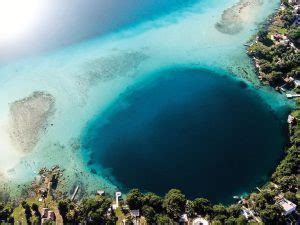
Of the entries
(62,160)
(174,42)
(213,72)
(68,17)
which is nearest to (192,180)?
(62,160)

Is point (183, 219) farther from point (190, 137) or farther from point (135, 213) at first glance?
point (190, 137)

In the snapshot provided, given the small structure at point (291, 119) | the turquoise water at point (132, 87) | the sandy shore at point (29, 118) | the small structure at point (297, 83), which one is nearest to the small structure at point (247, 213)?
the turquoise water at point (132, 87)

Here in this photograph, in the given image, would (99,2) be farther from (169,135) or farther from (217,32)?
(169,135)

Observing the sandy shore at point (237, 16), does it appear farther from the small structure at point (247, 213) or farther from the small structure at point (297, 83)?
the small structure at point (247, 213)

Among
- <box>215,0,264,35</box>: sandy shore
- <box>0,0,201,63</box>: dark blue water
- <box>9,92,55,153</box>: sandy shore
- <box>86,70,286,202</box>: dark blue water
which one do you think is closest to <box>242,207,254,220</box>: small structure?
<box>86,70,286,202</box>: dark blue water

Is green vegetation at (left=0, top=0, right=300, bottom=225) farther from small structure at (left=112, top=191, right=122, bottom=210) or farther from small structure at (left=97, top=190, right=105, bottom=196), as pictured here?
small structure at (left=97, top=190, right=105, bottom=196)

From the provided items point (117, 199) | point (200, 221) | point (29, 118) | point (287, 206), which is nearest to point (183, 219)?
point (200, 221)
